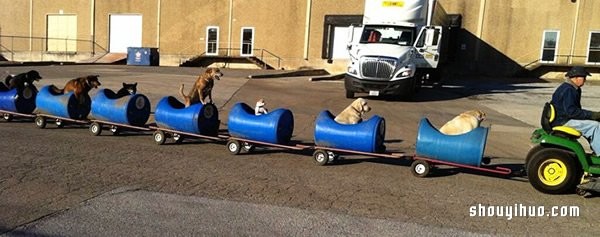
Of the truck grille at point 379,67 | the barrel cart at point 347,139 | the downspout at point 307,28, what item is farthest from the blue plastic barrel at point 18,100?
the downspout at point 307,28

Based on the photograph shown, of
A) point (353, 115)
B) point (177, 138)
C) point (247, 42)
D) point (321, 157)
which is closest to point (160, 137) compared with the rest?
point (177, 138)

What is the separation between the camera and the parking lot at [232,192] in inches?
201

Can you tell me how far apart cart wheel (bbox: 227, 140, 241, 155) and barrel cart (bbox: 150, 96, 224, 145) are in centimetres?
42

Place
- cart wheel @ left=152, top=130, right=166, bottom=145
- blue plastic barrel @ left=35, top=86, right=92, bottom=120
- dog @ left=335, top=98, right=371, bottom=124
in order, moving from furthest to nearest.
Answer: blue plastic barrel @ left=35, top=86, right=92, bottom=120 → cart wheel @ left=152, top=130, right=166, bottom=145 → dog @ left=335, top=98, right=371, bottom=124

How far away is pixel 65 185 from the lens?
6.23m

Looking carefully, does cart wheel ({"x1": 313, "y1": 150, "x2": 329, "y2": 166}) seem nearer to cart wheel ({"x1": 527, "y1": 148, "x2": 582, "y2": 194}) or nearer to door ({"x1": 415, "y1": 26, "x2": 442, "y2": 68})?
cart wheel ({"x1": 527, "y1": 148, "x2": 582, "y2": 194})

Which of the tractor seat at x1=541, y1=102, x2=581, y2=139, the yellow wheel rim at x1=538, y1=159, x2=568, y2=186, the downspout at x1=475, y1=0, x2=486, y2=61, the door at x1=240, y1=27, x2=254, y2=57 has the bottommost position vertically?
the yellow wheel rim at x1=538, y1=159, x2=568, y2=186

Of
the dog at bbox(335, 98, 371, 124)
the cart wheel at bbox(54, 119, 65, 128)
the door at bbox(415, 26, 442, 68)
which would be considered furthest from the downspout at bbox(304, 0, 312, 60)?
the dog at bbox(335, 98, 371, 124)

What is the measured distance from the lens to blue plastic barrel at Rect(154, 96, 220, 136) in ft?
29.5

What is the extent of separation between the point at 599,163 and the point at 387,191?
2.60 meters

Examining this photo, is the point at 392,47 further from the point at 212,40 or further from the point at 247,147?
the point at 212,40

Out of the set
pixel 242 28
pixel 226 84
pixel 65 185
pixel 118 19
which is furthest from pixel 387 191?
pixel 118 19

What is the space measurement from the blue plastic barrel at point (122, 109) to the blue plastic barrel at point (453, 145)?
529 cm

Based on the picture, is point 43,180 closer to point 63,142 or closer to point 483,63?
point 63,142
